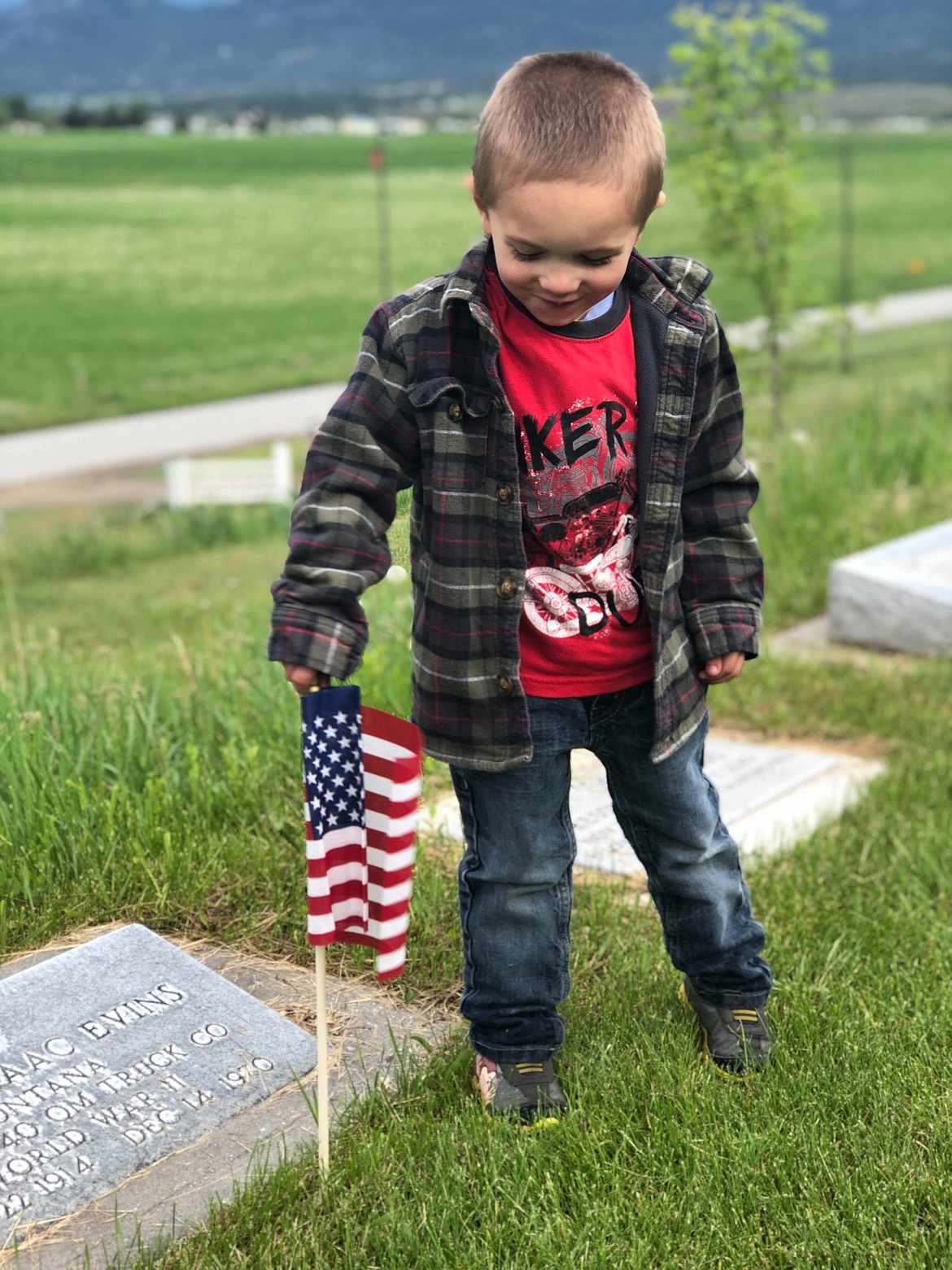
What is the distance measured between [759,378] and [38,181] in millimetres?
23741

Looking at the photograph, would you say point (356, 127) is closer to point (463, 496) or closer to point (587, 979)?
point (587, 979)

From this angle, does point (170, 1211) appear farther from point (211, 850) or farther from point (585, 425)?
point (585, 425)

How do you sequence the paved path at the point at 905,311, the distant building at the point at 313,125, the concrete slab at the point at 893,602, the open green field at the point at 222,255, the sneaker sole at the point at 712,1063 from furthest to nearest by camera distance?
the distant building at the point at 313,125, the paved path at the point at 905,311, the open green field at the point at 222,255, the concrete slab at the point at 893,602, the sneaker sole at the point at 712,1063

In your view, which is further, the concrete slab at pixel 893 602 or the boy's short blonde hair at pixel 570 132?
the concrete slab at pixel 893 602

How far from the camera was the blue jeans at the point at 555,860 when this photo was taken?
2.33 m

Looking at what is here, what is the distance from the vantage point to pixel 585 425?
2.20 m

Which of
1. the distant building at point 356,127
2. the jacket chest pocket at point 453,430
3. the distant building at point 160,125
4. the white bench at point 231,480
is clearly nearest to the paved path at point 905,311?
the white bench at point 231,480

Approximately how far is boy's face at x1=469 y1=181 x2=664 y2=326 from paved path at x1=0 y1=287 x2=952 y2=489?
37.2ft

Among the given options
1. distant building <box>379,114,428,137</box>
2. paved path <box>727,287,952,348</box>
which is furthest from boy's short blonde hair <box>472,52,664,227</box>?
distant building <box>379,114,428,137</box>

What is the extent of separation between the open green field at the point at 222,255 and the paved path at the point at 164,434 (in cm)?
49

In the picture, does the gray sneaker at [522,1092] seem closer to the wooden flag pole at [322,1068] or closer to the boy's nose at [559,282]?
the wooden flag pole at [322,1068]

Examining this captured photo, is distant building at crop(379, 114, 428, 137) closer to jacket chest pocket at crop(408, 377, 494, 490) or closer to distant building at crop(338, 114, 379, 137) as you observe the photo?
distant building at crop(338, 114, 379, 137)

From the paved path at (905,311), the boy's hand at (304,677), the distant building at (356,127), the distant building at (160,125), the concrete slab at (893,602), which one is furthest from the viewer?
the distant building at (356,127)

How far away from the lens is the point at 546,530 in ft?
7.34
